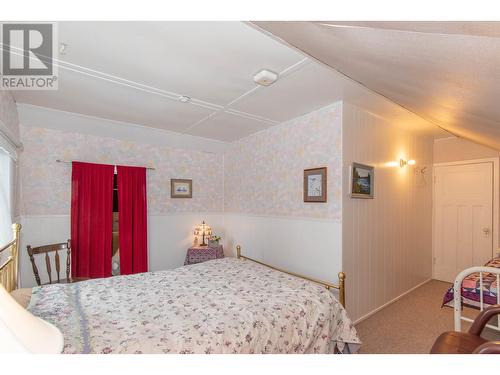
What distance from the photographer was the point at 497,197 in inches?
150

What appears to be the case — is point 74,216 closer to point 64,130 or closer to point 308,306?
point 64,130

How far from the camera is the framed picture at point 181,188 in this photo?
406 centimetres

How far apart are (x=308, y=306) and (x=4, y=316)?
71.4 inches

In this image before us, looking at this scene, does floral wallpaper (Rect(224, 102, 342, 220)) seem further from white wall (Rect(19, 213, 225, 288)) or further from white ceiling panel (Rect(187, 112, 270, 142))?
white wall (Rect(19, 213, 225, 288))

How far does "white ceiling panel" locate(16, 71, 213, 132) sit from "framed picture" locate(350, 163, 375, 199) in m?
1.94

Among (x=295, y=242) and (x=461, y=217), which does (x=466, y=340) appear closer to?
(x=295, y=242)

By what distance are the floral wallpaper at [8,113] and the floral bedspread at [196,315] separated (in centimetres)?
156

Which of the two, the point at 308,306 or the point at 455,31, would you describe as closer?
the point at 455,31

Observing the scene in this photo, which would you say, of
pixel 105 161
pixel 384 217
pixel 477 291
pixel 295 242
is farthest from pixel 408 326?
pixel 105 161

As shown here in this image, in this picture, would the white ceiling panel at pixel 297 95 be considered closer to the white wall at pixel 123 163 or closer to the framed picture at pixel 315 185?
the framed picture at pixel 315 185

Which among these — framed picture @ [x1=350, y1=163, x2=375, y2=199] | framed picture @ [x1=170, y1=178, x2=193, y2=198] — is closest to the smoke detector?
framed picture @ [x1=350, y1=163, x2=375, y2=199]

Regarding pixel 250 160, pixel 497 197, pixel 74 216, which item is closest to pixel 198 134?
pixel 250 160

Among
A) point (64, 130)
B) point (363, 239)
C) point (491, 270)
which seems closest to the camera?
point (491, 270)

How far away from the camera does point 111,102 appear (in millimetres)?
2805
